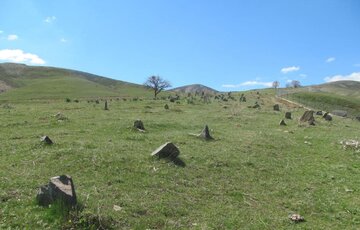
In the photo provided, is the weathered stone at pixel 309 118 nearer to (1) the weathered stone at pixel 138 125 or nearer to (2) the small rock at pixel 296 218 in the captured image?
(1) the weathered stone at pixel 138 125

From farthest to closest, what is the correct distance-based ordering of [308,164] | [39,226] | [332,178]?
[308,164] → [332,178] → [39,226]

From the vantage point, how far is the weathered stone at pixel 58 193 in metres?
10.6

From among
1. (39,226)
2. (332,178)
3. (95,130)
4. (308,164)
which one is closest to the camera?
(39,226)

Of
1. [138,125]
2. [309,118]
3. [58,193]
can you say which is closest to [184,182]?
[58,193]

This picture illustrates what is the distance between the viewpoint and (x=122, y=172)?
14969mm

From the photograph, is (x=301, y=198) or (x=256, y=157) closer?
(x=301, y=198)

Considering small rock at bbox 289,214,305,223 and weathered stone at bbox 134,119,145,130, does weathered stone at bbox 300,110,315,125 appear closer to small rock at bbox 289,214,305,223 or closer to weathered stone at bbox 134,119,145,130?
weathered stone at bbox 134,119,145,130

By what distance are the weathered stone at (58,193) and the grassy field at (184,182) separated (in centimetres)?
33

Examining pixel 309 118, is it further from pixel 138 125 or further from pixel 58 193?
pixel 58 193

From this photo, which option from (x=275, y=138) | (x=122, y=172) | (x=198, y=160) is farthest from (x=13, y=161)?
(x=275, y=138)

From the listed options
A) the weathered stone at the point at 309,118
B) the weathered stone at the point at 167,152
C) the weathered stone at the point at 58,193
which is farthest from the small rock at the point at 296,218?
the weathered stone at the point at 309,118

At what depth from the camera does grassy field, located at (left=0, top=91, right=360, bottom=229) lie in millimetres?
11211

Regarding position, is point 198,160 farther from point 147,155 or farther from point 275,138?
point 275,138

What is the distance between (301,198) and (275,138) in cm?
1184
